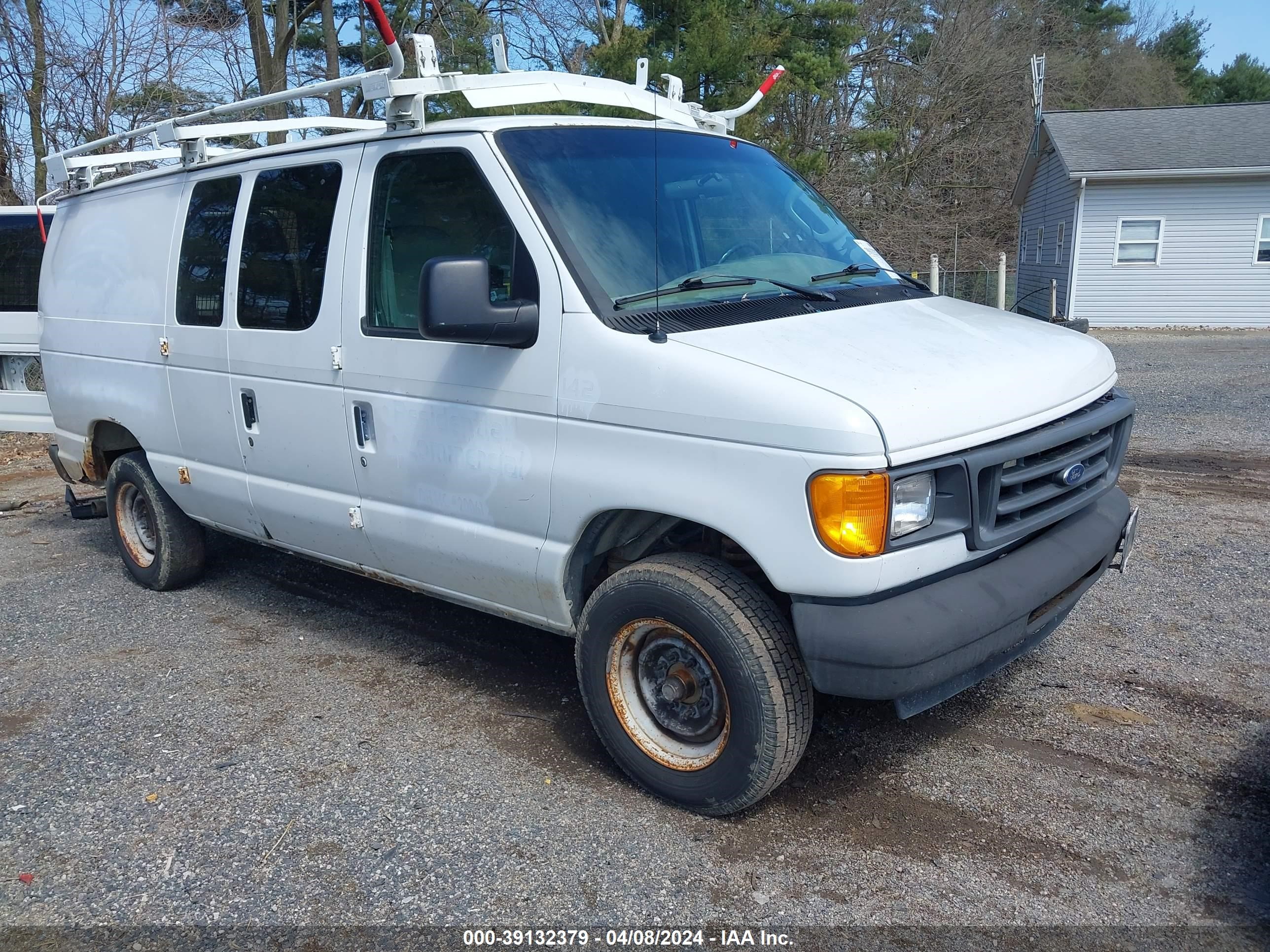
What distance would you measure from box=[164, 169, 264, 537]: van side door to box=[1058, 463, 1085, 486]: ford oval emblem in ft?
11.4

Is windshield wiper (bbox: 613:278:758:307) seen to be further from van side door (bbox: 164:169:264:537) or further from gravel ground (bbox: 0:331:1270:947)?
van side door (bbox: 164:169:264:537)

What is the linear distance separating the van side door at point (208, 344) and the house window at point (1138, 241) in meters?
21.3

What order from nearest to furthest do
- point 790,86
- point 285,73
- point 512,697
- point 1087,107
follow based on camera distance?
point 512,697, point 285,73, point 790,86, point 1087,107

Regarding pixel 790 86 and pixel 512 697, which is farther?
pixel 790 86

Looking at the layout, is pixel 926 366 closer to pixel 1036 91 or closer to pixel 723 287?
pixel 723 287

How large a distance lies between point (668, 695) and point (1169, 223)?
22.1 metres

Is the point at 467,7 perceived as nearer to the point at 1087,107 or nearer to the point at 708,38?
the point at 708,38

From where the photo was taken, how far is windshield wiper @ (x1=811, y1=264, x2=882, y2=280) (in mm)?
3932

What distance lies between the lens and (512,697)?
4.37 m

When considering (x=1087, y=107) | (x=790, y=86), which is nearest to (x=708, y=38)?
(x=790, y=86)

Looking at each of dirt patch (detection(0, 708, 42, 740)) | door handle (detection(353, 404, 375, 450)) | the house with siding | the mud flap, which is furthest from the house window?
dirt patch (detection(0, 708, 42, 740))

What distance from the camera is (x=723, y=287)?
142 inches

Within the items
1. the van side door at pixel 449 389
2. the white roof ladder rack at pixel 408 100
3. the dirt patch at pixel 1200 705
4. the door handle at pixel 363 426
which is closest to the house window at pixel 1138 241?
the white roof ladder rack at pixel 408 100

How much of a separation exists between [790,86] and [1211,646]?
20064 millimetres
